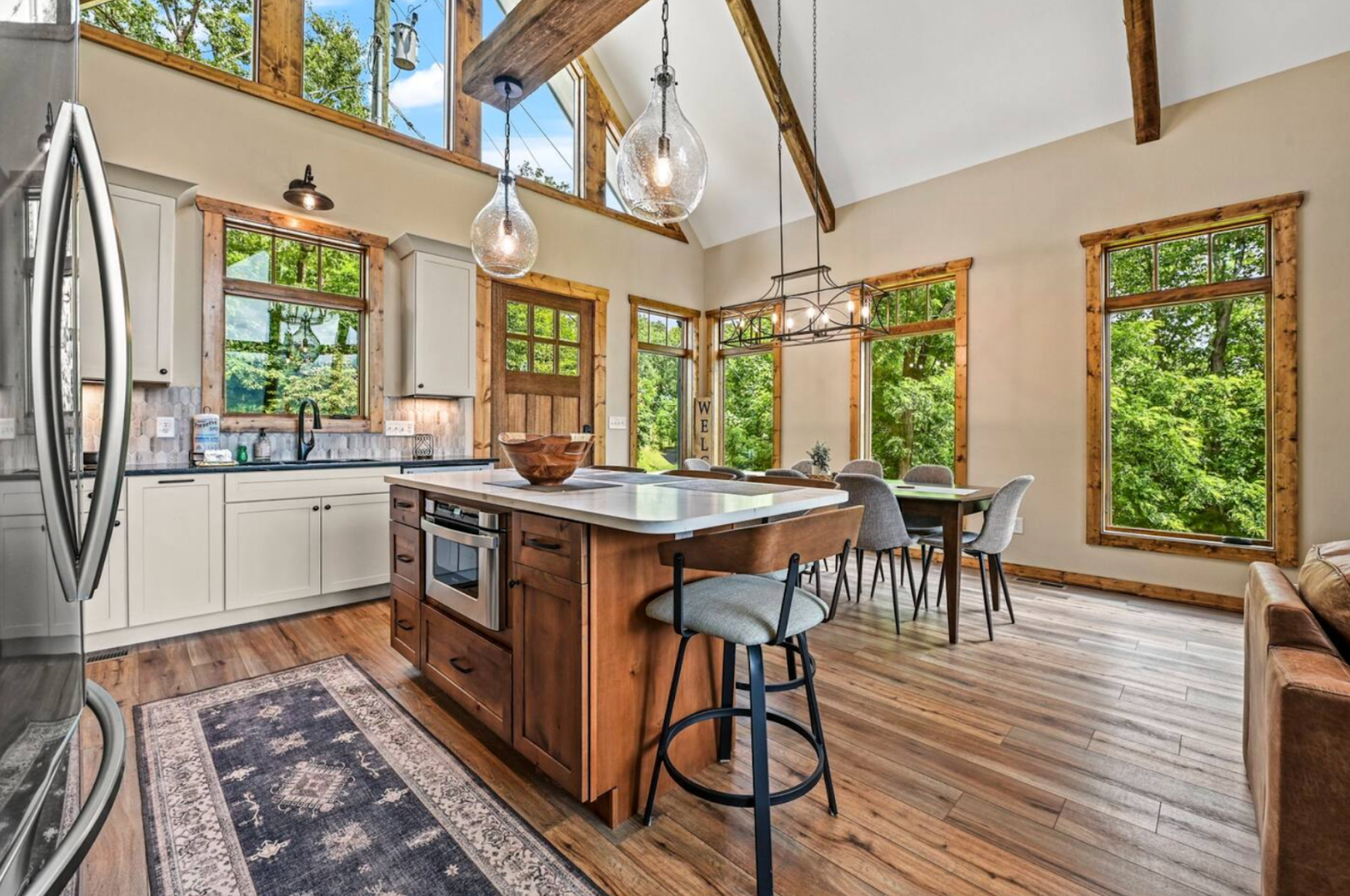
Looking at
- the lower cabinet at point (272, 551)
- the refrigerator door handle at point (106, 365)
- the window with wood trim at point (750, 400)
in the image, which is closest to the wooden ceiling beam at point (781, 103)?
the window with wood trim at point (750, 400)

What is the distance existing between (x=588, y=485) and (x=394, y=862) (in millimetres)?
1224

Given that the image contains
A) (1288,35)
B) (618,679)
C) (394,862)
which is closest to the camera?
(394,862)

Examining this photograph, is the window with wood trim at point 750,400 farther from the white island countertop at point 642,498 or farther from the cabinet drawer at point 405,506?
the cabinet drawer at point 405,506

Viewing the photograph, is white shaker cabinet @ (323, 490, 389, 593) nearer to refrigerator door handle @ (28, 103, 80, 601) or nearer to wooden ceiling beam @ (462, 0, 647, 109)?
wooden ceiling beam @ (462, 0, 647, 109)

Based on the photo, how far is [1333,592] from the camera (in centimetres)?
134

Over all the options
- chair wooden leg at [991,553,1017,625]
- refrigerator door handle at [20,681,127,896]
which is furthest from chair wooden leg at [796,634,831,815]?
chair wooden leg at [991,553,1017,625]

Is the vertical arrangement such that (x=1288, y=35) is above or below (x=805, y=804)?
above

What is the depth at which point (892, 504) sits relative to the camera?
129 inches

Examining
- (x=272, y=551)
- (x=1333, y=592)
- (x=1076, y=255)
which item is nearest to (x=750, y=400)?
(x=1076, y=255)

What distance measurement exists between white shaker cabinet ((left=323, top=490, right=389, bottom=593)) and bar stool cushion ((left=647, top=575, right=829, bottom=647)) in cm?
276

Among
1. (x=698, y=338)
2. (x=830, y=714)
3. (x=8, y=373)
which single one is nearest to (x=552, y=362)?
(x=698, y=338)

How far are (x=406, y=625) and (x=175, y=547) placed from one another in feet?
4.96

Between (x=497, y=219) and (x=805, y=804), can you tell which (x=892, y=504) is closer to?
(x=805, y=804)

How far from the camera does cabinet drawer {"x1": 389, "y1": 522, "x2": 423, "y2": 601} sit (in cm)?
249
